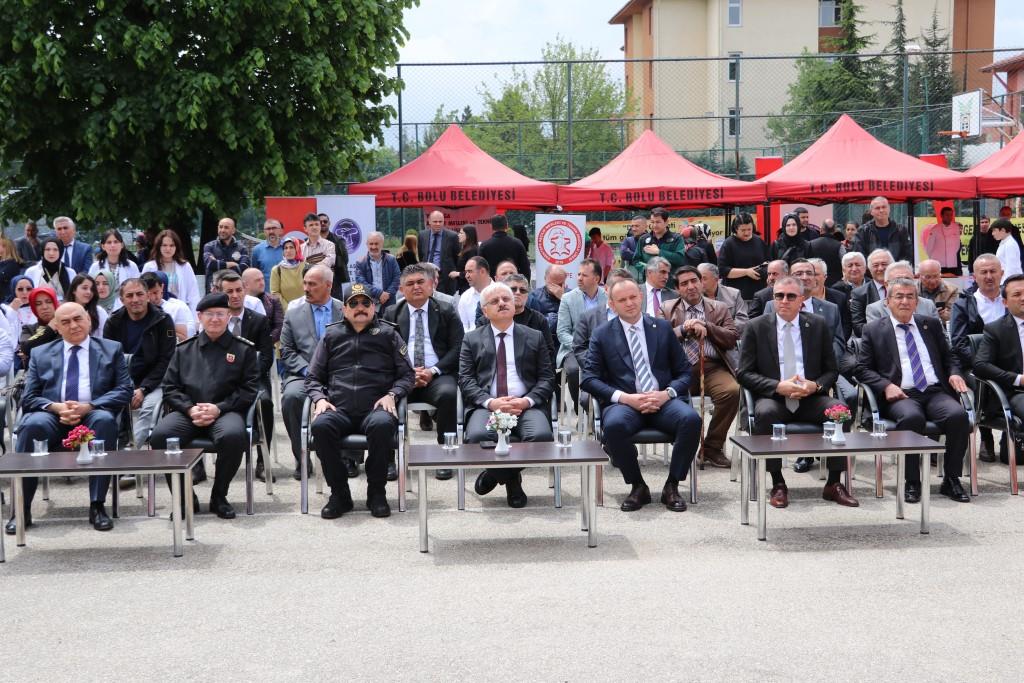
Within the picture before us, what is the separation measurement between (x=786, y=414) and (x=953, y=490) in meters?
1.17

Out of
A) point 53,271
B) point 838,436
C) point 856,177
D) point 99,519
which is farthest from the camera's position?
point 856,177

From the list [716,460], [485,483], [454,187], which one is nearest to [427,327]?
[485,483]

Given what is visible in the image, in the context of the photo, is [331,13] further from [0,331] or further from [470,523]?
[470,523]

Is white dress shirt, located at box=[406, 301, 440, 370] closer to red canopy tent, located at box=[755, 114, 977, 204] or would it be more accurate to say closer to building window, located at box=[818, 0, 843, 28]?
red canopy tent, located at box=[755, 114, 977, 204]

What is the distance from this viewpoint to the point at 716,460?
856cm

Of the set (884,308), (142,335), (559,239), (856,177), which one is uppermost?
(856,177)

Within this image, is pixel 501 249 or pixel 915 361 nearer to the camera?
pixel 915 361

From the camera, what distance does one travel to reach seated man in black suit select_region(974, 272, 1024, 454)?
25.7 ft

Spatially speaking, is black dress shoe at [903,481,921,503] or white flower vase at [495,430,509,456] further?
black dress shoe at [903,481,921,503]

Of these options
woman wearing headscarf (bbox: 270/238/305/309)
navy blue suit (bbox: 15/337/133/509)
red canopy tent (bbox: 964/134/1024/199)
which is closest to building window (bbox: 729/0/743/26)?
red canopy tent (bbox: 964/134/1024/199)

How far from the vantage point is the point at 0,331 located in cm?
820

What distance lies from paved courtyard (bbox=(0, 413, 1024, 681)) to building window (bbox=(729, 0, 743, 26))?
44.2 m

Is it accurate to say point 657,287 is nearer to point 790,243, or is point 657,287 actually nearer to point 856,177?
point 790,243

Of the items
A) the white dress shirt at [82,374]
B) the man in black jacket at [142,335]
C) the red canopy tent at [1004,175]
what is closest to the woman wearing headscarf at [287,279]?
the man in black jacket at [142,335]
